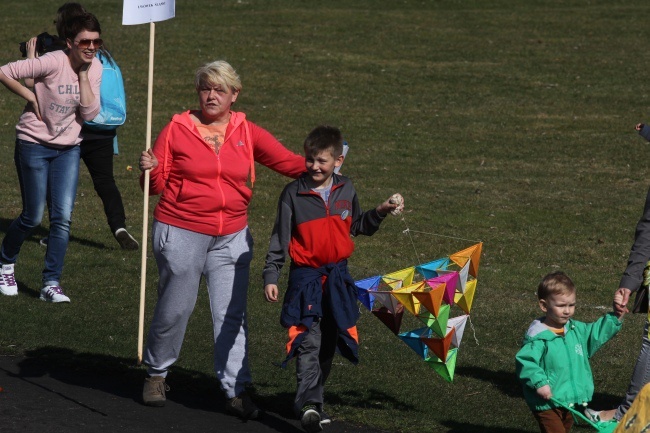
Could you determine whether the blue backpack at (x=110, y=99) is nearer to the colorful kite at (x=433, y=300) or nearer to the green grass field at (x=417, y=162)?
the green grass field at (x=417, y=162)

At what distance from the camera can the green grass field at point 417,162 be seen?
7.88 metres

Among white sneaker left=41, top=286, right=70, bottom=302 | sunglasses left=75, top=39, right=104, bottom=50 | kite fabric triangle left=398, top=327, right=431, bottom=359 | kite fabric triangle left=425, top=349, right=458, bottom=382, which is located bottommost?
white sneaker left=41, top=286, right=70, bottom=302

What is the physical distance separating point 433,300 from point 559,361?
2.77ft

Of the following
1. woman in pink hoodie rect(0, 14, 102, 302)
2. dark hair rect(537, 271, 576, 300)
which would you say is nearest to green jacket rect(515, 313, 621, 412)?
dark hair rect(537, 271, 576, 300)

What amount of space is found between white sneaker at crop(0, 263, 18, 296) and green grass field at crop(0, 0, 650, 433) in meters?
0.19

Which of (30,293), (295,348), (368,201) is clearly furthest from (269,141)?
(368,201)

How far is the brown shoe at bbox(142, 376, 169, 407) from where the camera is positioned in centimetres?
689

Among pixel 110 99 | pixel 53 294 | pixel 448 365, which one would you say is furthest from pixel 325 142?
pixel 110 99

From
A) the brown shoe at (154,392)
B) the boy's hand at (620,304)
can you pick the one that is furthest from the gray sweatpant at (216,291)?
the boy's hand at (620,304)

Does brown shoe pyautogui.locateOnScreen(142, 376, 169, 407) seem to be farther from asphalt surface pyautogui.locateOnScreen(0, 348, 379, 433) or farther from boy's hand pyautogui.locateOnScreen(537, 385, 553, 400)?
boy's hand pyautogui.locateOnScreen(537, 385, 553, 400)

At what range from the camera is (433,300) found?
6492 mm

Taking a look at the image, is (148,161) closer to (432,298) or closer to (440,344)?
(432,298)

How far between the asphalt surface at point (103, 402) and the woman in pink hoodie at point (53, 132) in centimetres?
150

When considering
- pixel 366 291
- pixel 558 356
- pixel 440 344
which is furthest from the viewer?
pixel 366 291
